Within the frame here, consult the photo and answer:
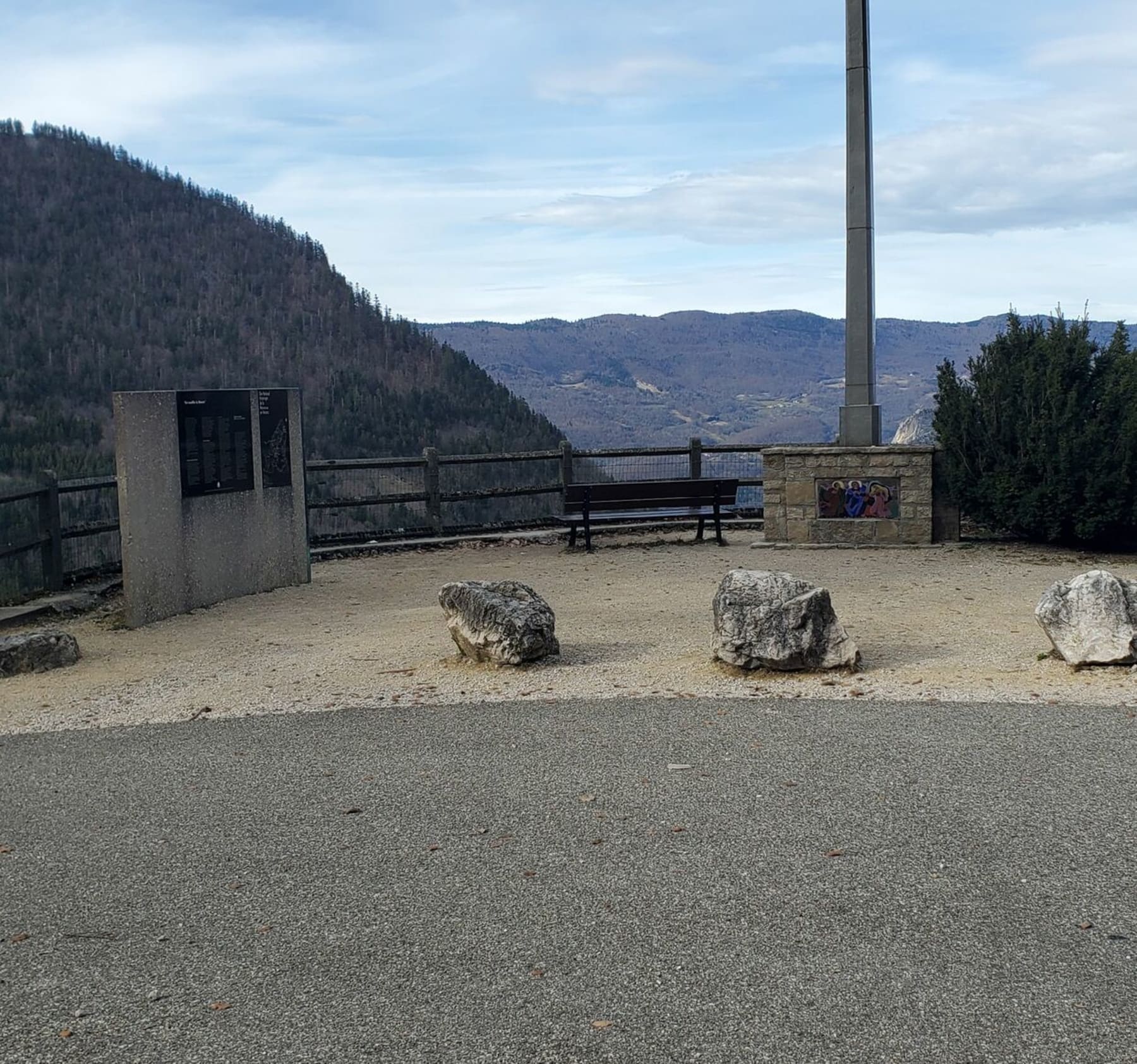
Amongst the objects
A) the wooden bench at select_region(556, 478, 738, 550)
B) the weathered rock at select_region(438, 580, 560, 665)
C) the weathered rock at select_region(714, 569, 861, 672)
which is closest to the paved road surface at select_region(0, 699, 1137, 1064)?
the weathered rock at select_region(714, 569, 861, 672)

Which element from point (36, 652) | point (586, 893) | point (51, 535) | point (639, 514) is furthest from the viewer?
point (639, 514)

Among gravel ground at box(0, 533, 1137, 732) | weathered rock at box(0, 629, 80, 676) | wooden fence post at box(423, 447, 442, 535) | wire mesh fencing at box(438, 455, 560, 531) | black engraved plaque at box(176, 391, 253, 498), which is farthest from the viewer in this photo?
wire mesh fencing at box(438, 455, 560, 531)

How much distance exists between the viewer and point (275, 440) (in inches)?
489

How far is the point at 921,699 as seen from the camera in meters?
6.99

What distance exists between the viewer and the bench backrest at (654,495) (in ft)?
47.9

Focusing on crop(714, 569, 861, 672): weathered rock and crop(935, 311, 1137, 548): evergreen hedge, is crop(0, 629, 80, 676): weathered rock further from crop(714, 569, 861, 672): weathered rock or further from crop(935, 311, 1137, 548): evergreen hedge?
crop(935, 311, 1137, 548): evergreen hedge

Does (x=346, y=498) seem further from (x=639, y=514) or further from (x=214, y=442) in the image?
(x=214, y=442)

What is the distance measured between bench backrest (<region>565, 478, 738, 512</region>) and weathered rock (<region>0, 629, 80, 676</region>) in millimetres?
6733

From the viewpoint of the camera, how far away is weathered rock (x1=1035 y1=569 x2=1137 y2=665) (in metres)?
7.47

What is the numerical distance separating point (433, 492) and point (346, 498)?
104cm

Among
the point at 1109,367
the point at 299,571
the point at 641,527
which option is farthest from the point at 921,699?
the point at 641,527

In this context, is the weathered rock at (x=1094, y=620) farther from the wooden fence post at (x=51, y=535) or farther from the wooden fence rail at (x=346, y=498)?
the wooden fence post at (x=51, y=535)

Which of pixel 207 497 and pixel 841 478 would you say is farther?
pixel 841 478

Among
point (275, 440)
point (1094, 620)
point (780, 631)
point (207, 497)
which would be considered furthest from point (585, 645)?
point (275, 440)
